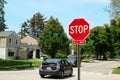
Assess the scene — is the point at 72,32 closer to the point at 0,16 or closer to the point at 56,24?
the point at 0,16

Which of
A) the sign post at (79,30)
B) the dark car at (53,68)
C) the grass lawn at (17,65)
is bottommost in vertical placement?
the grass lawn at (17,65)

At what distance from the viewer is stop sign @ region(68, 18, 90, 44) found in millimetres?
10094

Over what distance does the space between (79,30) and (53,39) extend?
60.8 meters

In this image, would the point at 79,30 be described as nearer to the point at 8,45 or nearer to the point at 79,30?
the point at 79,30

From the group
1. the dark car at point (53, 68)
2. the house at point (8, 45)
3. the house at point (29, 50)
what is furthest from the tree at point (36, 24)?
the dark car at point (53, 68)

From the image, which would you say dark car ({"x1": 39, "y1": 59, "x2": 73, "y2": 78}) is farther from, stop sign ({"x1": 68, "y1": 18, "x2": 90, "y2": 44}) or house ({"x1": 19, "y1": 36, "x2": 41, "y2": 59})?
house ({"x1": 19, "y1": 36, "x2": 41, "y2": 59})

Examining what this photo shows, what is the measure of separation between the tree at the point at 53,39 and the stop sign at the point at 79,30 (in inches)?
2366

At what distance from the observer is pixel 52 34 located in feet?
235

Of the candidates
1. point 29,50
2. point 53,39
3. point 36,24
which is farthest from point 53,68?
point 36,24

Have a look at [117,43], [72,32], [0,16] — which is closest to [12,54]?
[0,16]

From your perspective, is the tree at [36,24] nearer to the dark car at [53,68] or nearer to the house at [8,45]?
the house at [8,45]

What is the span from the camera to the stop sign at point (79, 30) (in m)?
10.1

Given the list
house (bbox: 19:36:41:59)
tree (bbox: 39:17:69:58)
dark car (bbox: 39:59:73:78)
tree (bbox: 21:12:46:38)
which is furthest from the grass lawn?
tree (bbox: 21:12:46:38)

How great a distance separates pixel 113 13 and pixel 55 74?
22.3 meters
